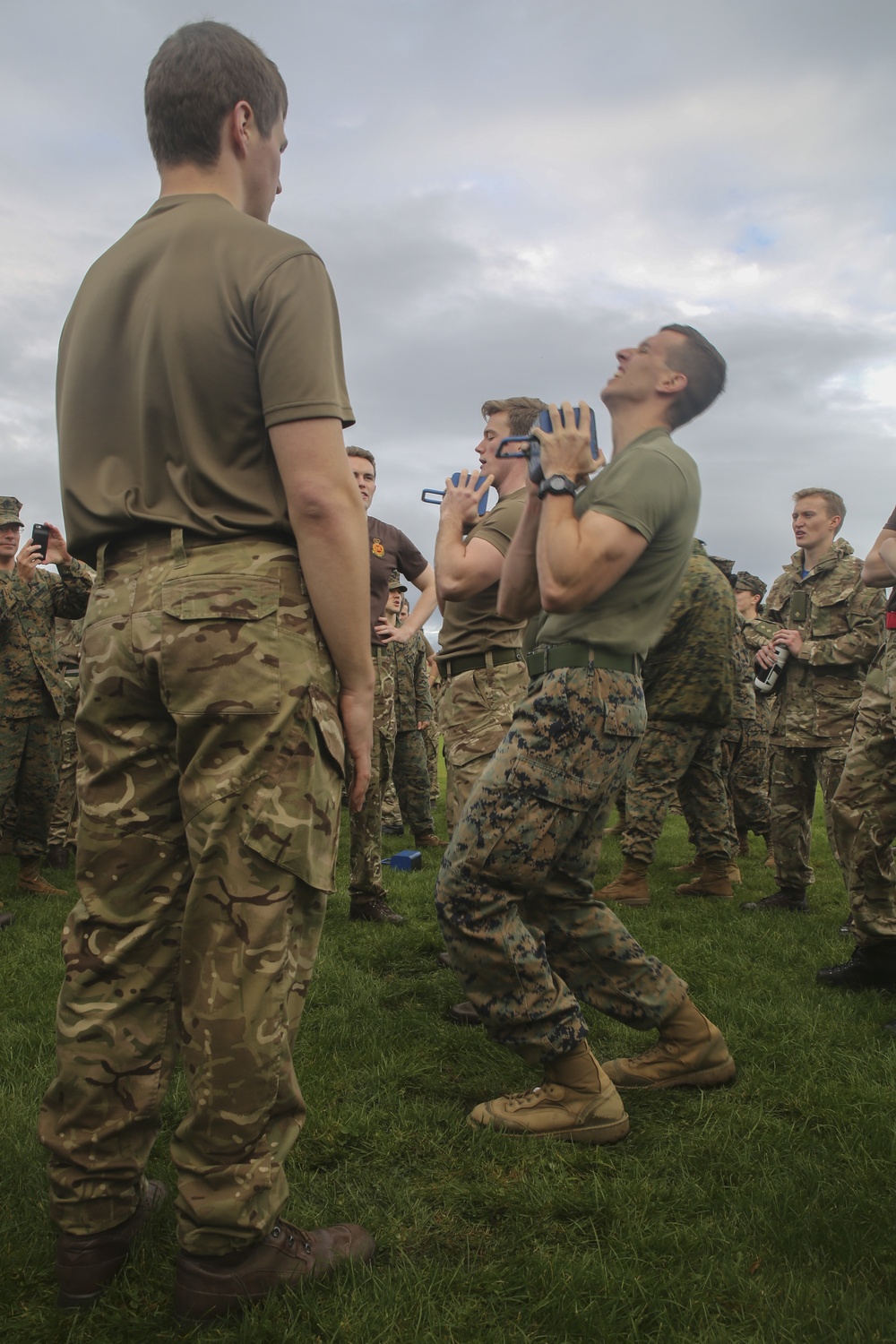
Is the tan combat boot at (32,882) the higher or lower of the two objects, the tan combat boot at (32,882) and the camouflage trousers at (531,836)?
the lower

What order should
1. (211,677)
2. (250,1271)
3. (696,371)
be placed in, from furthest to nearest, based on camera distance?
(696,371)
(250,1271)
(211,677)

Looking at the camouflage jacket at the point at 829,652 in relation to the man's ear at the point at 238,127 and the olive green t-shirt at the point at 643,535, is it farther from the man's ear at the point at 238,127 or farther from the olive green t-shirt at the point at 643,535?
the man's ear at the point at 238,127

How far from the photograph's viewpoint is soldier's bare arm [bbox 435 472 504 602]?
406 centimetres

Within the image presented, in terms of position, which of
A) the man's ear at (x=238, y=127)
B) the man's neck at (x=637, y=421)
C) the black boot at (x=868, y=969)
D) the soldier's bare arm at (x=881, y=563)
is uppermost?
the man's ear at (x=238, y=127)

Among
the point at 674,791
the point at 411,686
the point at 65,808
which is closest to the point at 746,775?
the point at 674,791

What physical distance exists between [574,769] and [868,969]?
2464 millimetres

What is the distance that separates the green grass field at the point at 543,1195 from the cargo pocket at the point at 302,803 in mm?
939

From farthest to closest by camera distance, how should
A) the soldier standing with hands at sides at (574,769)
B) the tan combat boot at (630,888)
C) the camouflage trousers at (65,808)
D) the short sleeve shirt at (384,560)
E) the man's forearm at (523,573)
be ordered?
the camouflage trousers at (65,808)
the tan combat boot at (630,888)
the short sleeve shirt at (384,560)
the man's forearm at (523,573)
the soldier standing with hands at sides at (574,769)

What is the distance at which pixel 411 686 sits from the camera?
10133 mm

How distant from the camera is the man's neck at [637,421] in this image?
10.3 ft

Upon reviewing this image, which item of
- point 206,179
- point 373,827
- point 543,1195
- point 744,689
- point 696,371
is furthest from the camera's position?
point 744,689

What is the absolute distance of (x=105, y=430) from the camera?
206cm

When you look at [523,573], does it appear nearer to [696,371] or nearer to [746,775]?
[696,371]

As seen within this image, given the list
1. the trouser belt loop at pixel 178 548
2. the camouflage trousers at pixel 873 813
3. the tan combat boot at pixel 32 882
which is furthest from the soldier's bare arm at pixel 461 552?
the tan combat boot at pixel 32 882
